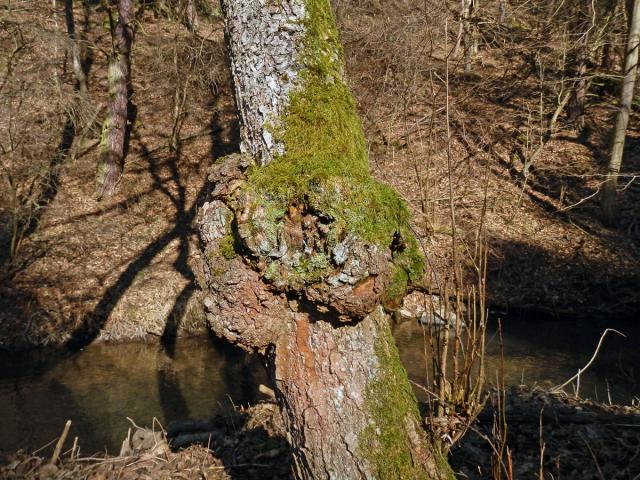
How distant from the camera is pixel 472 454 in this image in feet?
11.6

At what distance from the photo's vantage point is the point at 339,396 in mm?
2324

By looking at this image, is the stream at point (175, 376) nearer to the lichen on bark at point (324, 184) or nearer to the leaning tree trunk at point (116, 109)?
the lichen on bark at point (324, 184)

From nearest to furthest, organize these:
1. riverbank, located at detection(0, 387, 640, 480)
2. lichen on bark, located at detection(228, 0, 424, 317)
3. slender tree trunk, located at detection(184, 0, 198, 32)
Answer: lichen on bark, located at detection(228, 0, 424, 317), riverbank, located at detection(0, 387, 640, 480), slender tree trunk, located at detection(184, 0, 198, 32)

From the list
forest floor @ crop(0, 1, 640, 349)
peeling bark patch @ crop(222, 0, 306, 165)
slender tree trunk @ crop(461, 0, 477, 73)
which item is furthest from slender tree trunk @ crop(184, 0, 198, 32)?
peeling bark patch @ crop(222, 0, 306, 165)

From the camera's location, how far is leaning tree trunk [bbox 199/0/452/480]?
2.19m

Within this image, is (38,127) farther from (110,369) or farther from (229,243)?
(229,243)

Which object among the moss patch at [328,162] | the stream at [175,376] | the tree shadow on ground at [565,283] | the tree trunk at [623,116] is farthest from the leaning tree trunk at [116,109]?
the moss patch at [328,162]

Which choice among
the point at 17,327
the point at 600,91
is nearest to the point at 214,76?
the point at 17,327

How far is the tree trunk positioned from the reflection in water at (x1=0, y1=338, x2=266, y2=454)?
8.54 m

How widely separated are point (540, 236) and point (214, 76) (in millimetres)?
9017

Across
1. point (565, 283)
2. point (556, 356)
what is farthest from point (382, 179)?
point (556, 356)

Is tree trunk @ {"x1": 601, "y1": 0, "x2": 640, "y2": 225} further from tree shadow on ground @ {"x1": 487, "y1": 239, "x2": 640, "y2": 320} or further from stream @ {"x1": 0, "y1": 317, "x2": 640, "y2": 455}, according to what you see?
stream @ {"x1": 0, "y1": 317, "x2": 640, "y2": 455}

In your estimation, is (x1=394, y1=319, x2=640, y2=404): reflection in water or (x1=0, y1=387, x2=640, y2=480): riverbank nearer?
(x1=0, y1=387, x2=640, y2=480): riverbank

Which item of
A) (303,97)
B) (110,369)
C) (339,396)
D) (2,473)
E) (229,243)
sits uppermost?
(303,97)
